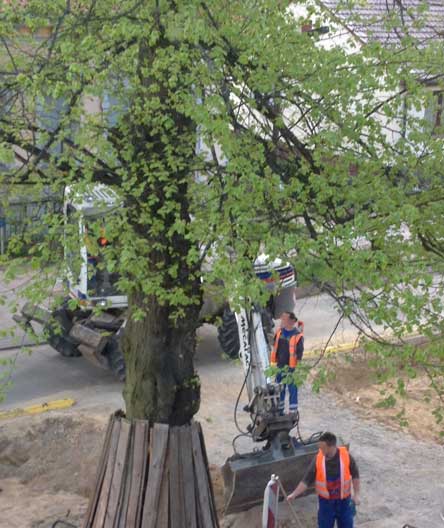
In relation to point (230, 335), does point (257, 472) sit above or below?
below

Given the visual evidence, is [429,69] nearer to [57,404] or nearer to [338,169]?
[338,169]

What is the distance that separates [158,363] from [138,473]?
0.99 meters

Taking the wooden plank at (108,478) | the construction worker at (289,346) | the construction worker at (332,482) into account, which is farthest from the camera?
the construction worker at (289,346)

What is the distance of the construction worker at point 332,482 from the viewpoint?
853 cm

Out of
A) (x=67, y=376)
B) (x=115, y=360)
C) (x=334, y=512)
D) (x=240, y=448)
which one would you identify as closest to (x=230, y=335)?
(x=115, y=360)

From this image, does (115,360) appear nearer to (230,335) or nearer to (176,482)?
(230,335)

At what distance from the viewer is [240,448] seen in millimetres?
11391

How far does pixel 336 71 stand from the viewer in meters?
7.14

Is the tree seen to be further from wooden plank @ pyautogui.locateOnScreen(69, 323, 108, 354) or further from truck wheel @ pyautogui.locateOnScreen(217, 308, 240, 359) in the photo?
truck wheel @ pyautogui.locateOnScreen(217, 308, 240, 359)

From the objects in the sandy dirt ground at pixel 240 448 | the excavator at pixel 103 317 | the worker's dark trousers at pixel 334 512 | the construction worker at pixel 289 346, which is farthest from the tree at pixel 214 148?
the construction worker at pixel 289 346

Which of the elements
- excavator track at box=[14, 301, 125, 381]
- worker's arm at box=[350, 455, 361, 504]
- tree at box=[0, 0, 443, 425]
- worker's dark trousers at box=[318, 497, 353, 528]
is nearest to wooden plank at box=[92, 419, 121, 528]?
tree at box=[0, 0, 443, 425]

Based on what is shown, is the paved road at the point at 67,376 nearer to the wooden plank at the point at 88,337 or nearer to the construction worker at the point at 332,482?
the wooden plank at the point at 88,337

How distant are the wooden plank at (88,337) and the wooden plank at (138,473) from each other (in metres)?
5.45

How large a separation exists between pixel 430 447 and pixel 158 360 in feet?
17.9
